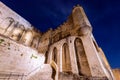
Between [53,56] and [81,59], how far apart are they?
5401 millimetres

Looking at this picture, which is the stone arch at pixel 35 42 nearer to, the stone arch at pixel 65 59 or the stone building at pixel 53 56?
the stone building at pixel 53 56

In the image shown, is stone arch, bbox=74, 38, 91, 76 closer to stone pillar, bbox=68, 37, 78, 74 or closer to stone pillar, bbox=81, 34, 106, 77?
stone pillar, bbox=68, 37, 78, 74

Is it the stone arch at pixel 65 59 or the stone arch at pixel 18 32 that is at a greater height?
the stone arch at pixel 18 32

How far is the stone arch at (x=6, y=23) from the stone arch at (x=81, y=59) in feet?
46.1

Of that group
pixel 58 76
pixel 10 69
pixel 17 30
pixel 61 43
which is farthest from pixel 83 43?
pixel 17 30

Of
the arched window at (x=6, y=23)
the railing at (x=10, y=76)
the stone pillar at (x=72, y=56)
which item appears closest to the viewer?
Answer: the railing at (x=10, y=76)

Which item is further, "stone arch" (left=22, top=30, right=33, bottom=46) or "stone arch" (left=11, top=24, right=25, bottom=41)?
"stone arch" (left=22, top=30, right=33, bottom=46)

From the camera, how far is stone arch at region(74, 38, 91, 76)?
37.7ft

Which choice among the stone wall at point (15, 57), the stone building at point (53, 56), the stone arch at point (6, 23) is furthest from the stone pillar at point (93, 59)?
the stone arch at point (6, 23)

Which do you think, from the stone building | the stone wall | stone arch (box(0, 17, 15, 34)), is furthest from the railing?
stone arch (box(0, 17, 15, 34))

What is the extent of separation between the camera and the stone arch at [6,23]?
17820mm

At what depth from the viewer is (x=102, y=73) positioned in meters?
9.95

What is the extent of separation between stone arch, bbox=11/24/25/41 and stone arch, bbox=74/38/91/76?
12.7 m

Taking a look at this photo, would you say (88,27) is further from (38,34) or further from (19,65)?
(38,34)
